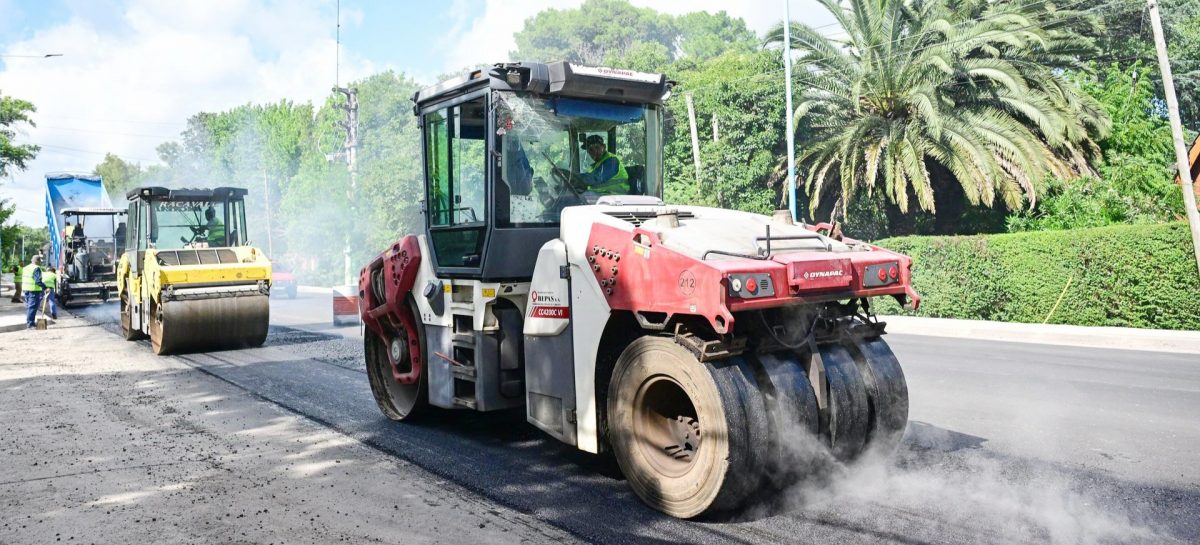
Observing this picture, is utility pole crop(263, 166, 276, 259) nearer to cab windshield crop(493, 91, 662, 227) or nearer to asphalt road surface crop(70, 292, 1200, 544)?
asphalt road surface crop(70, 292, 1200, 544)

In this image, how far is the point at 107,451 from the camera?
23.2 feet

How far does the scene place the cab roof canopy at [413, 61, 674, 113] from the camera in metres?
6.24

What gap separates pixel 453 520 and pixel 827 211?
2434cm

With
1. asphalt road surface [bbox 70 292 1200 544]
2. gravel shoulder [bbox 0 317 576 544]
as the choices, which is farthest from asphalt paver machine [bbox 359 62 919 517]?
gravel shoulder [bbox 0 317 576 544]

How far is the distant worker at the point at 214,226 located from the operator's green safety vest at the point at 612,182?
1061 cm

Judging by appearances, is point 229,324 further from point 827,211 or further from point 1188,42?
point 1188,42

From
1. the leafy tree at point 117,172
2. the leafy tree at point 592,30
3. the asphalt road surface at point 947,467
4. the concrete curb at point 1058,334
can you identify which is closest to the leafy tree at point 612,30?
the leafy tree at point 592,30

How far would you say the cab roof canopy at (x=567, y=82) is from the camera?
6.24 m

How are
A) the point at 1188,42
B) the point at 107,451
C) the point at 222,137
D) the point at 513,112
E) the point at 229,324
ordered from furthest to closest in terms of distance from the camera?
the point at 222,137 → the point at 1188,42 → the point at 229,324 → the point at 107,451 → the point at 513,112

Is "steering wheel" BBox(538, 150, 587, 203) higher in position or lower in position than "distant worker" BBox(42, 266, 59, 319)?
higher

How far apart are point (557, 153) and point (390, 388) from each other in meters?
2.98

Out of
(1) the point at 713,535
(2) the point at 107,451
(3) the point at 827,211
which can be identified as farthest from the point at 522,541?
(3) the point at 827,211

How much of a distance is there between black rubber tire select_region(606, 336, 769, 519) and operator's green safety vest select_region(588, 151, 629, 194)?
172cm

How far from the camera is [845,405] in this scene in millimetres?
5258
